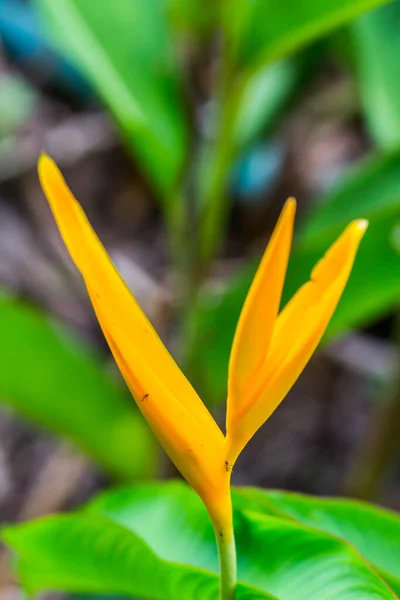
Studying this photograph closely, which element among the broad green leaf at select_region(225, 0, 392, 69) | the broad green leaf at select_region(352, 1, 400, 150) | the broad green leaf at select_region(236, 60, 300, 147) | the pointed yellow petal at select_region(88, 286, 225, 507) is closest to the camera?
the pointed yellow petal at select_region(88, 286, 225, 507)

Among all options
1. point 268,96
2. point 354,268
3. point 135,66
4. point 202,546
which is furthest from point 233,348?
point 268,96

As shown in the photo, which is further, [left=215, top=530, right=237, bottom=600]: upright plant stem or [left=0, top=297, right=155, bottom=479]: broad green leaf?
[left=0, top=297, right=155, bottom=479]: broad green leaf

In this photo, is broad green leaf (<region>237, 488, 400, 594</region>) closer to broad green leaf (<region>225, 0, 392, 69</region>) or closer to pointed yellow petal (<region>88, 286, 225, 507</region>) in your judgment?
pointed yellow petal (<region>88, 286, 225, 507</region>)

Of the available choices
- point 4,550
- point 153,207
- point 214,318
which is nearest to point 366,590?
point 214,318

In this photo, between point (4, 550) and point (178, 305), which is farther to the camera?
point (4, 550)

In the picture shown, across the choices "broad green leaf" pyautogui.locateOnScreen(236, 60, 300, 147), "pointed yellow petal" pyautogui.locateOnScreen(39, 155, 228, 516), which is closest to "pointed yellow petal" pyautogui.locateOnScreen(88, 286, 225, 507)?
"pointed yellow petal" pyautogui.locateOnScreen(39, 155, 228, 516)

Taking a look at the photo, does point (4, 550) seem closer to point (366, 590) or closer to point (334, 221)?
point (334, 221)

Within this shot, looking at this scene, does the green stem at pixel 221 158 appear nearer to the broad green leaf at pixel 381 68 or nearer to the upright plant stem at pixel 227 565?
the broad green leaf at pixel 381 68
